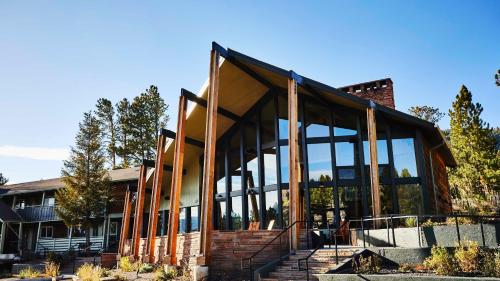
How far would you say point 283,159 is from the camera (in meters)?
15.3

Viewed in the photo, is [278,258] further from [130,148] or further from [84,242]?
[130,148]

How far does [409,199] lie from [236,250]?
6398 mm

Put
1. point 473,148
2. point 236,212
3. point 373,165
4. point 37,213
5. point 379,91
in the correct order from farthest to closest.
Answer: point 37,213
point 473,148
point 379,91
point 236,212
point 373,165

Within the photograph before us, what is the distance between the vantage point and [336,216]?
13.9 meters

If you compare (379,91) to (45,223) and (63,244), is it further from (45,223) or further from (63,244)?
(45,223)

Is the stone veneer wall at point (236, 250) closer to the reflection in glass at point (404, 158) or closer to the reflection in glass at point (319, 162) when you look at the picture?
the reflection in glass at point (319, 162)

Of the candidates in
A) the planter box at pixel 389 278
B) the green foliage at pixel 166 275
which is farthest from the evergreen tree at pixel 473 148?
the planter box at pixel 389 278

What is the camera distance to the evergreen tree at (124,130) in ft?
128

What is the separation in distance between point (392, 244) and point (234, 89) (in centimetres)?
843

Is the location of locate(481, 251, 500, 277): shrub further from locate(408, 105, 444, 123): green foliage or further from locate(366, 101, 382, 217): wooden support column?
locate(408, 105, 444, 123): green foliage

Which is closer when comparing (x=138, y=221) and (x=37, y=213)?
(x=138, y=221)

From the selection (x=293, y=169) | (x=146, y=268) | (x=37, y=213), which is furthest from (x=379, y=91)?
(x=37, y=213)

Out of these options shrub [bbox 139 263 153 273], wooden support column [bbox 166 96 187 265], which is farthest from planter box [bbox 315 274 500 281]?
shrub [bbox 139 263 153 273]

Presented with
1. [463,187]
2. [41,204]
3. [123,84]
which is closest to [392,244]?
[123,84]
